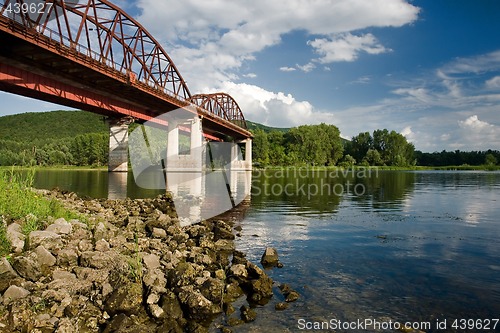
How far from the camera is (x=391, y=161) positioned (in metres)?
149

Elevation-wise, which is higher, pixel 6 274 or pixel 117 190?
pixel 117 190

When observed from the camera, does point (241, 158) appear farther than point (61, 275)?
Yes

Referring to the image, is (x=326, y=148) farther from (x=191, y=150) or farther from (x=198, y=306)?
(x=198, y=306)

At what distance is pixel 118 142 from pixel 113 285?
205ft

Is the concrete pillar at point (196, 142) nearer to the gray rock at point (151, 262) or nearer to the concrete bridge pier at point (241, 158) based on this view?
the concrete bridge pier at point (241, 158)

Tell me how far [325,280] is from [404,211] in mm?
15819

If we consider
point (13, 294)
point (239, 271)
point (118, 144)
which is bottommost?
point (239, 271)

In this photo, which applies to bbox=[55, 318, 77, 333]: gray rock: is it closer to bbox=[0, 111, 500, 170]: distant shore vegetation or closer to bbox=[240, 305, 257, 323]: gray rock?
bbox=[240, 305, 257, 323]: gray rock

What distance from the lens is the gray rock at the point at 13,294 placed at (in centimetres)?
655

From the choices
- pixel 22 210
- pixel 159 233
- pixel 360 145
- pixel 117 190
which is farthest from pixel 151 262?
pixel 360 145

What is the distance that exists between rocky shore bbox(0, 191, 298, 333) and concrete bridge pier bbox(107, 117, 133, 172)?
5607 centimetres

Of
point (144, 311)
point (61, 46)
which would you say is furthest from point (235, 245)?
point (61, 46)

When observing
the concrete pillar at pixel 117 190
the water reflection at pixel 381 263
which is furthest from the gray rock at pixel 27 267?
the concrete pillar at pixel 117 190

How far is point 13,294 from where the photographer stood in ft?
21.8
